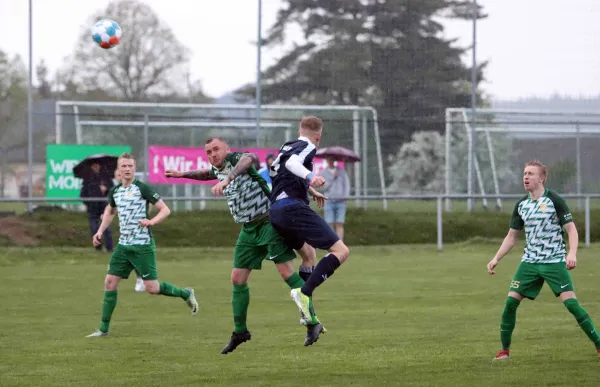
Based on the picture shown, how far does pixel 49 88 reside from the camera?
2745 centimetres

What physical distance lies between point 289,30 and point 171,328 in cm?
1571

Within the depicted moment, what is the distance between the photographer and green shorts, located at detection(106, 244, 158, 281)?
1063 centimetres

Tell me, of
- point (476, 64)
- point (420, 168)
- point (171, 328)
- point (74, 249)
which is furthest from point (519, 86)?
point (171, 328)

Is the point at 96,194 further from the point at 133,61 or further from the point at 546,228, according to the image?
the point at 546,228

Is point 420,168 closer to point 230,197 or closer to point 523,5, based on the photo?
point 523,5

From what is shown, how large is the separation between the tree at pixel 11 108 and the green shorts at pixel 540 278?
1806 cm

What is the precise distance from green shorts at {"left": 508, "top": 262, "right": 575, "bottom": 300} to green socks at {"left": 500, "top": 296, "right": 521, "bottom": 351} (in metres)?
0.11

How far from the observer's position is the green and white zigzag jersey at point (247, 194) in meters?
8.94

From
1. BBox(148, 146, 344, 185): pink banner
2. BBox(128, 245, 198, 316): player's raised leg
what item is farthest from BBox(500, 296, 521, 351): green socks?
Answer: BBox(148, 146, 344, 185): pink banner

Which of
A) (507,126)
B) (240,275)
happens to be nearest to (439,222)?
(507,126)

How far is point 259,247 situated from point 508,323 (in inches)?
87.6

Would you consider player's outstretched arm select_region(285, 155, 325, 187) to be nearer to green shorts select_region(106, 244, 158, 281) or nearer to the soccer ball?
green shorts select_region(106, 244, 158, 281)

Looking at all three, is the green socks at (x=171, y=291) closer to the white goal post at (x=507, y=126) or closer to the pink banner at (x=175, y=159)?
the pink banner at (x=175, y=159)

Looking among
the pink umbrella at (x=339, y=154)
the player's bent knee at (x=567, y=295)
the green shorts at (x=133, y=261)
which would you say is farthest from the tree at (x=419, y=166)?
the player's bent knee at (x=567, y=295)
